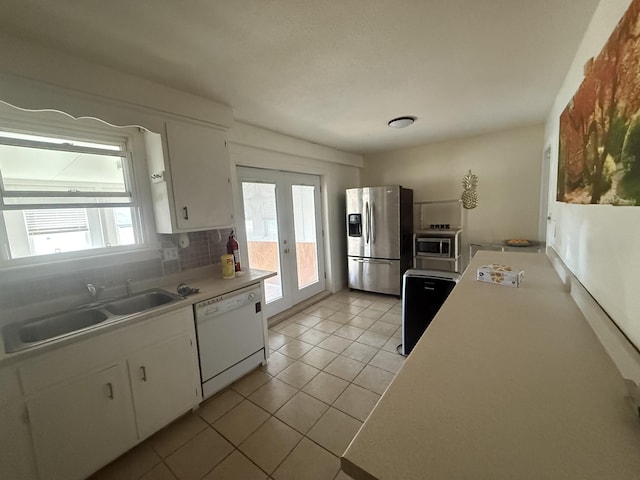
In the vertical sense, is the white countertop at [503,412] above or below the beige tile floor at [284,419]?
above

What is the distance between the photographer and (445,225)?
13.0 ft

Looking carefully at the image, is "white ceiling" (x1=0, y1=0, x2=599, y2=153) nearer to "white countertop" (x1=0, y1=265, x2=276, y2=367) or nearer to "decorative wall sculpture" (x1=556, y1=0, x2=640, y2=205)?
"decorative wall sculpture" (x1=556, y1=0, x2=640, y2=205)

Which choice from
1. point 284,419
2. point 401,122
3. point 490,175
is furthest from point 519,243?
point 284,419

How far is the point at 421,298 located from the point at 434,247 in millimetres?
1619

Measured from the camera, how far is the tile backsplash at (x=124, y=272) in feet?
4.93

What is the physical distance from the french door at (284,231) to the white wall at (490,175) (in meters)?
1.72

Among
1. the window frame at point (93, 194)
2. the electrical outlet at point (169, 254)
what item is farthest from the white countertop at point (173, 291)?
the window frame at point (93, 194)

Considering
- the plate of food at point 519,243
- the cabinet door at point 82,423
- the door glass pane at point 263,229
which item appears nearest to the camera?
the cabinet door at point 82,423

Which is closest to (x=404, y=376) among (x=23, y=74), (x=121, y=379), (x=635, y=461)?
(x=635, y=461)

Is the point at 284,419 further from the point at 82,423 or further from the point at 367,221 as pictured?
the point at 367,221

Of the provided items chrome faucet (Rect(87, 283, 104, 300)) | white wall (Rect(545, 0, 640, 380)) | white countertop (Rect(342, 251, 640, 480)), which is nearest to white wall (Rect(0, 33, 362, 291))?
chrome faucet (Rect(87, 283, 104, 300))

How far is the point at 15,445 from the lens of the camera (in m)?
1.15

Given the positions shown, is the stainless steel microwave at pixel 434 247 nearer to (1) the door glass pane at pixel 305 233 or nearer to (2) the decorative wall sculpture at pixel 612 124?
(1) the door glass pane at pixel 305 233

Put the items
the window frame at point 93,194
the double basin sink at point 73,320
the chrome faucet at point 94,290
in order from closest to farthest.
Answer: the double basin sink at point 73,320 < the window frame at point 93,194 < the chrome faucet at point 94,290
